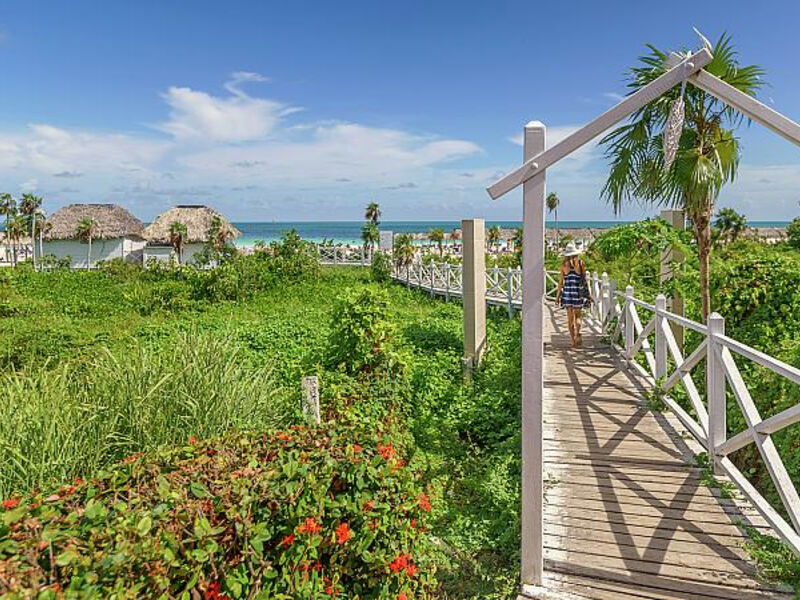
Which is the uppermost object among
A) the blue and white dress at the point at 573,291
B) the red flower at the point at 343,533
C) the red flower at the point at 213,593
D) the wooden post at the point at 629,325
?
the blue and white dress at the point at 573,291

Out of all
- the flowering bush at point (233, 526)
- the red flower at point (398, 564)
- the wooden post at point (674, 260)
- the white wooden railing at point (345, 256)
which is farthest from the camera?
the white wooden railing at point (345, 256)

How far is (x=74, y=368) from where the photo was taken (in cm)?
525

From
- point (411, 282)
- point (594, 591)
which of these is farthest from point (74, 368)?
point (411, 282)

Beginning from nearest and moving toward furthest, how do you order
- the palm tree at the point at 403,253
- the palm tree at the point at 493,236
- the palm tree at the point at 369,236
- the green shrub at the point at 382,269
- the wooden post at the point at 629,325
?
the wooden post at the point at 629,325 < the green shrub at the point at 382,269 < the palm tree at the point at 403,253 < the palm tree at the point at 369,236 < the palm tree at the point at 493,236

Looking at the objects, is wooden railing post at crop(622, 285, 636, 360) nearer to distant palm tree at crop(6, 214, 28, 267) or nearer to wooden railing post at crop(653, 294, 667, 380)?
wooden railing post at crop(653, 294, 667, 380)

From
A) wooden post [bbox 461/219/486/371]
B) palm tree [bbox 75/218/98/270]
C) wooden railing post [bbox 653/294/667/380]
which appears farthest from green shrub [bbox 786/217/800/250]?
palm tree [bbox 75/218/98/270]

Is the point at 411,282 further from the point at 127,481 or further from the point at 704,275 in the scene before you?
the point at 127,481

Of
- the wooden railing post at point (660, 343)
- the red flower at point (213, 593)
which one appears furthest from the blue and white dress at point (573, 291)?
the red flower at point (213, 593)

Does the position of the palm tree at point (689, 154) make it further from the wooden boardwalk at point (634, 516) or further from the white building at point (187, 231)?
the white building at point (187, 231)

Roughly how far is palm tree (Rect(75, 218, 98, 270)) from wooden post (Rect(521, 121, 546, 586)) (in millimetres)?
35783

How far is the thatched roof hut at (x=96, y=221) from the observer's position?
109 ft

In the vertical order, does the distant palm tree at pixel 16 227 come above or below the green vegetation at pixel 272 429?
above

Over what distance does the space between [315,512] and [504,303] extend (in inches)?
443

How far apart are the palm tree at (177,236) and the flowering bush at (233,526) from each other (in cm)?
3336
